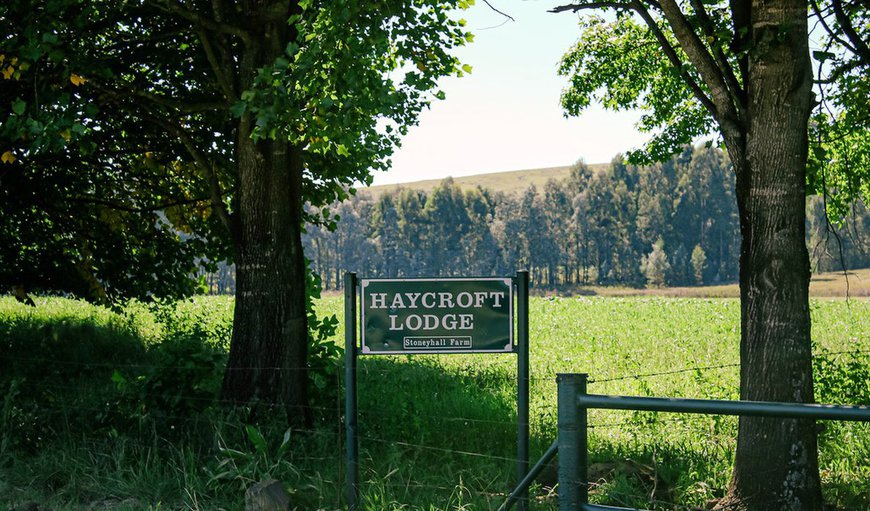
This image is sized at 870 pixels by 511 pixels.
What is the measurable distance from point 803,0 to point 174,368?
21.6 feet

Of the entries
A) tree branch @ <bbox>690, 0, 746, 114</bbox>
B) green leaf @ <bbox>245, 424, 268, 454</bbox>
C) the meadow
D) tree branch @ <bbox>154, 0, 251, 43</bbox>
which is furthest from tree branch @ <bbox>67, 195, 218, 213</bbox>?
tree branch @ <bbox>690, 0, 746, 114</bbox>

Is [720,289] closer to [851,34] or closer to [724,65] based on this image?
[851,34]

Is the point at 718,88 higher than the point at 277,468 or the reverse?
higher

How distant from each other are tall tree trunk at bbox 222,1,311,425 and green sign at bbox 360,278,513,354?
2650 mm

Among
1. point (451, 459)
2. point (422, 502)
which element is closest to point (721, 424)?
point (451, 459)

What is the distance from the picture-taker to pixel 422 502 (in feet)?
20.9

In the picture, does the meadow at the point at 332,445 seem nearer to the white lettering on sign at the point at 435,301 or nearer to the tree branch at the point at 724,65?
the white lettering on sign at the point at 435,301

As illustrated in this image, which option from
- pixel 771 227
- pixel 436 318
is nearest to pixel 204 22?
pixel 436 318

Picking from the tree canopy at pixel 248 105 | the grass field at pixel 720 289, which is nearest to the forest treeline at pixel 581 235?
the grass field at pixel 720 289

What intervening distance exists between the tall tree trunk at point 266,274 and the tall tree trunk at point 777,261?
14.3 feet

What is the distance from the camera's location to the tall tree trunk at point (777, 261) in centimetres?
675

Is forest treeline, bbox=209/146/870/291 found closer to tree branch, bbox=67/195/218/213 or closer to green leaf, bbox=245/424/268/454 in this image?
tree branch, bbox=67/195/218/213

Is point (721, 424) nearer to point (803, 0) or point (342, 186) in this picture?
point (803, 0)

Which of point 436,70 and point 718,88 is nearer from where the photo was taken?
point 718,88
